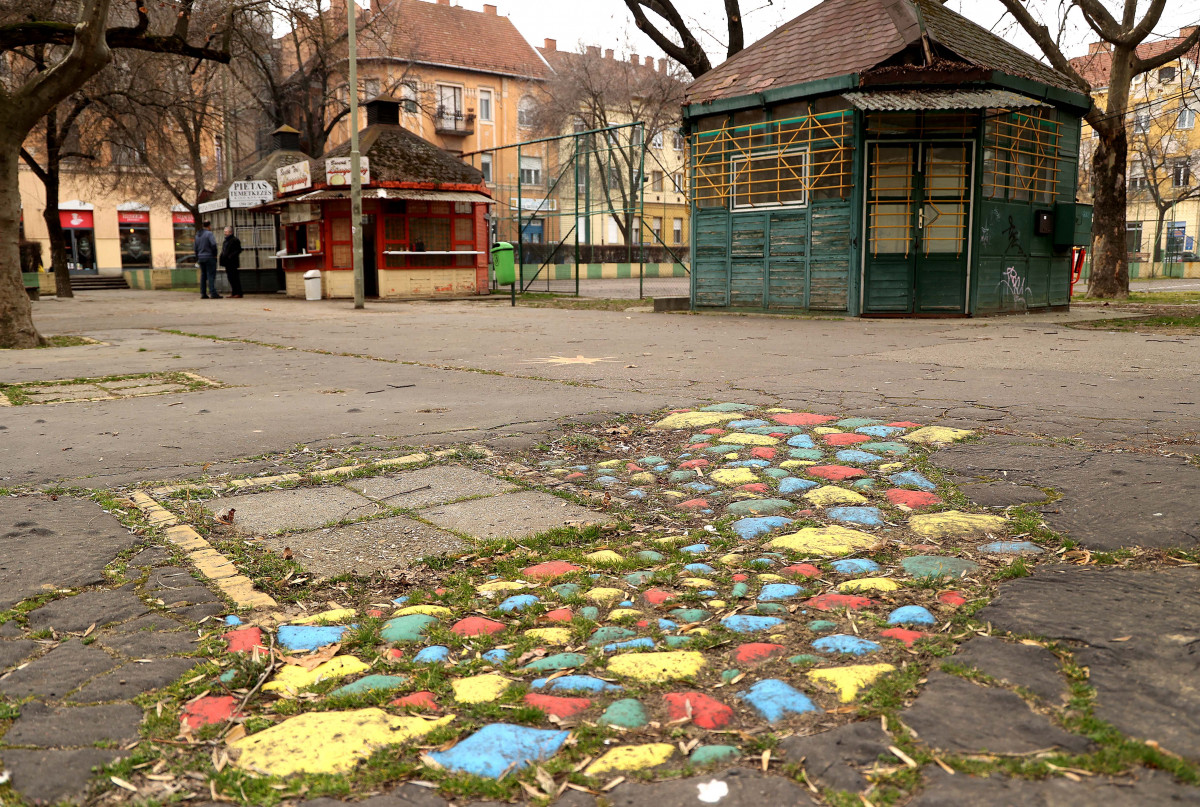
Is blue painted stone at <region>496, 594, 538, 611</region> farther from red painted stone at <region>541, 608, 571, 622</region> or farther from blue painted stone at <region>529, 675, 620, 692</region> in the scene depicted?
blue painted stone at <region>529, 675, 620, 692</region>

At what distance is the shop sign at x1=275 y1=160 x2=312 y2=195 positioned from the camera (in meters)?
23.9

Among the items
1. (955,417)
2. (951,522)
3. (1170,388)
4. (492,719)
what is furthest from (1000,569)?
(1170,388)

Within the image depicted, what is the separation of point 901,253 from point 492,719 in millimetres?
13331

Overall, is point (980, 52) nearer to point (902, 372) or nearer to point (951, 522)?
point (902, 372)

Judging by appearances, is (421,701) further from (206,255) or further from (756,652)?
(206,255)

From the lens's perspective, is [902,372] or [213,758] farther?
[902,372]

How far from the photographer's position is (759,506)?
3.72 metres

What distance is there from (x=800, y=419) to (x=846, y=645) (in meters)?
3.16

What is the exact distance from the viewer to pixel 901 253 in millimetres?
14102

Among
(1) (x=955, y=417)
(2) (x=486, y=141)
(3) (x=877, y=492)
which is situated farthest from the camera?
(2) (x=486, y=141)

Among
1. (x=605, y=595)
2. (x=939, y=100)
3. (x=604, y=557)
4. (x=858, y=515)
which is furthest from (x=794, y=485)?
(x=939, y=100)

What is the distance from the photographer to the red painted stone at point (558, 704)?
2.07 m

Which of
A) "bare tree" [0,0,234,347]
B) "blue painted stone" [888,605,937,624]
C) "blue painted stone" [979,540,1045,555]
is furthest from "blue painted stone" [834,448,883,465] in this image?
"bare tree" [0,0,234,347]

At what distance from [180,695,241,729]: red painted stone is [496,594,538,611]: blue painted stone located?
0.81 metres
